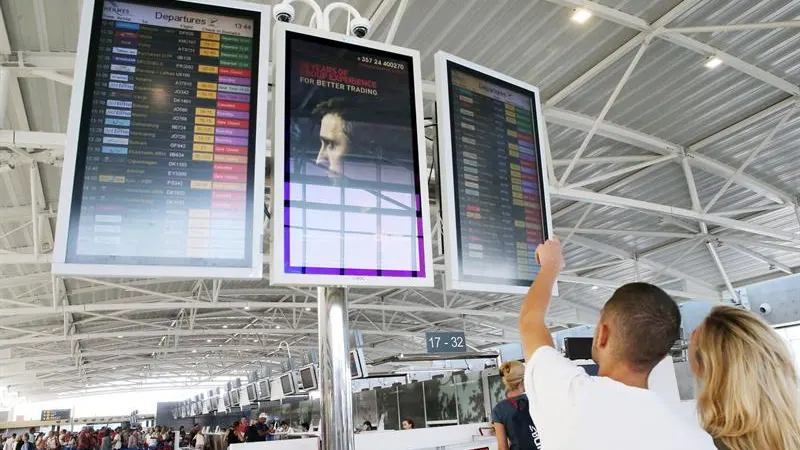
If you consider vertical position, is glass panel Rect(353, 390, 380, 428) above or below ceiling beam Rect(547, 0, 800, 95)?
below

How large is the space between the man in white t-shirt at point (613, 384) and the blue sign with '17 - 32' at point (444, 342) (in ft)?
29.7

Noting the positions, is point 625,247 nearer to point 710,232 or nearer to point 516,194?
point 710,232

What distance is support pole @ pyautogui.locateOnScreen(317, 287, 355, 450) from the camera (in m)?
1.97

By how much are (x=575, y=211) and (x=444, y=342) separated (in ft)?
17.6

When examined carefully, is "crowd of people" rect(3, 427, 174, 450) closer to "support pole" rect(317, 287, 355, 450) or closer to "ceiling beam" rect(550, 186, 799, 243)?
"ceiling beam" rect(550, 186, 799, 243)

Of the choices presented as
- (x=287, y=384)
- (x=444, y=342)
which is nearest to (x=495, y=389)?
(x=444, y=342)

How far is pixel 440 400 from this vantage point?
11469 mm

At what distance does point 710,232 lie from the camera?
14250mm

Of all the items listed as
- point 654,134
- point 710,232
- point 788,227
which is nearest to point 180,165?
point 654,134

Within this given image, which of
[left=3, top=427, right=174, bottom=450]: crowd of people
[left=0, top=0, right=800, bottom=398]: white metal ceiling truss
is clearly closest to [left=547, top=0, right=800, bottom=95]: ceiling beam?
[left=0, top=0, right=800, bottom=398]: white metal ceiling truss

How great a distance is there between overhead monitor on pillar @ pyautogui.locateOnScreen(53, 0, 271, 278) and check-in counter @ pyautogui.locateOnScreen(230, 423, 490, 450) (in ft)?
4.27

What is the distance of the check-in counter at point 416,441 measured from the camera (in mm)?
3063

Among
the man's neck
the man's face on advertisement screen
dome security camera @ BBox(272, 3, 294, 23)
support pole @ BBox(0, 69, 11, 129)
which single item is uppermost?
support pole @ BBox(0, 69, 11, 129)

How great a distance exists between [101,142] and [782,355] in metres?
2.15
